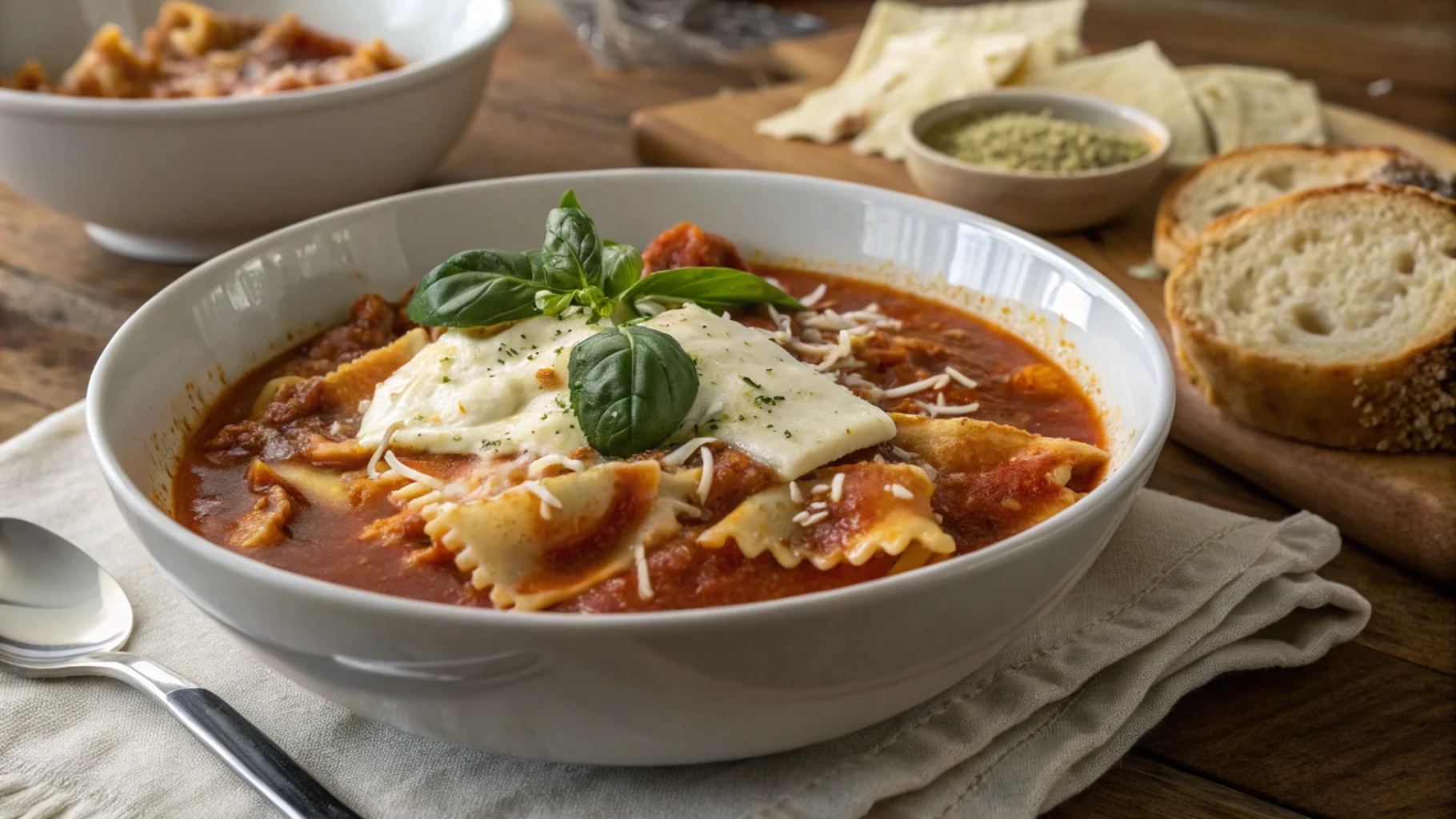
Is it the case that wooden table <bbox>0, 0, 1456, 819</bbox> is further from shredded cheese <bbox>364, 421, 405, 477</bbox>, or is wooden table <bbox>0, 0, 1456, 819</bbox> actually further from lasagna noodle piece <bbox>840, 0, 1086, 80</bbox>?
shredded cheese <bbox>364, 421, 405, 477</bbox>

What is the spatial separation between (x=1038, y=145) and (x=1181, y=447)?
5.51ft

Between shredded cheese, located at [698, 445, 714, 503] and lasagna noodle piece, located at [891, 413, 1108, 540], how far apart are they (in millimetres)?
528

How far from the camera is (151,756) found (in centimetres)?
251

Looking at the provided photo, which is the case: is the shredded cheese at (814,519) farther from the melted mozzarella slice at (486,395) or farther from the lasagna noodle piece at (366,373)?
the lasagna noodle piece at (366,373)

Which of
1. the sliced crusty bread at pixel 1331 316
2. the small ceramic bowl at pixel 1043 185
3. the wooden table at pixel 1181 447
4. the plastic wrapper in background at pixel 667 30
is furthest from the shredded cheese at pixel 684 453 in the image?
the plastic wrapper in background at pixel 667 30

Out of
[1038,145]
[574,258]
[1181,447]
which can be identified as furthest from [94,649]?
[1038,145]

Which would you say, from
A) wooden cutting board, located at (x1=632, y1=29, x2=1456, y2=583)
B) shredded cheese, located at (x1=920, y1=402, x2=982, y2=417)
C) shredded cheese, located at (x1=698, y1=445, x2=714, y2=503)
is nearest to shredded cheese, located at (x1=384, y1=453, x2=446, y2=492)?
shredded cheese, located at (x1=698, y1=445, x2=714, y2=503)

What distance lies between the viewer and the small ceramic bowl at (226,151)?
4.34m

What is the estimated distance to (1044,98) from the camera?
5609 millimetres

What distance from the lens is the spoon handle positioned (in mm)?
2309

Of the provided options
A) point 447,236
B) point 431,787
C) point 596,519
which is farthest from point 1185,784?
point 447,236

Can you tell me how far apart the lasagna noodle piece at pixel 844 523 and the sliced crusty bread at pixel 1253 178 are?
250 centimetres

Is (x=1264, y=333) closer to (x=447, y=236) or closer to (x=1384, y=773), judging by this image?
(x=1384, y=773)

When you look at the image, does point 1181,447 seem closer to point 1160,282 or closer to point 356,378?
point 1160,282
